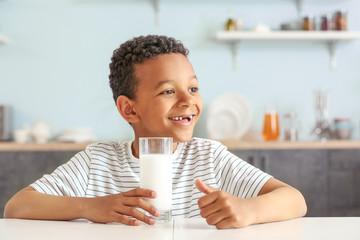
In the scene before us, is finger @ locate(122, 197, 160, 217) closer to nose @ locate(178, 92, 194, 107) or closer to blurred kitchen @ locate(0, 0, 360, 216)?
nose @ locate(178, 92, 194, 107)

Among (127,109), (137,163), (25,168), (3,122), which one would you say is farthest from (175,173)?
(3,122)

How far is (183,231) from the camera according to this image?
83 cm

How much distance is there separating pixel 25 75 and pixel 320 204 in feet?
7.14

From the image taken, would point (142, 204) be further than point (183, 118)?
No

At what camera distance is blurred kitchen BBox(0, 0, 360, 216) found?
3293mm

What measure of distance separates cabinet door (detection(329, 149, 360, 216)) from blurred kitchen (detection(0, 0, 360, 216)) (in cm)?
34

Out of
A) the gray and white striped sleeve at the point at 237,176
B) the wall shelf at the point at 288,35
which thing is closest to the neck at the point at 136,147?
the gray and white striped sleeve at the point at 237,176

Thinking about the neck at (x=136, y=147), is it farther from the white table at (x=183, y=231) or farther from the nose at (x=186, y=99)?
the white table at (x=183, y=231)

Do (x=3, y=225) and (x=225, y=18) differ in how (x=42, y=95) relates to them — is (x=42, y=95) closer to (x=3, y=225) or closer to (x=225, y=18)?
(x=225, y=18)

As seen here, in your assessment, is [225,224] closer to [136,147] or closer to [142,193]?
[142,193]

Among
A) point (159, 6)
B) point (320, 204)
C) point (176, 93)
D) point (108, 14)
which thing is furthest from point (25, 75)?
point (176, 93)

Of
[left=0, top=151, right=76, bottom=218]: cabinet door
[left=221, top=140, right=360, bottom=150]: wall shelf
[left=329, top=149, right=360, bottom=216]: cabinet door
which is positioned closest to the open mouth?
[left=221, top=140, right=360, bottom=150]: wall shelf

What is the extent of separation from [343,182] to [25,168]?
197cm

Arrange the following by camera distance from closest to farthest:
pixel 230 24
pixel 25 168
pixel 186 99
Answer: pixel 186 99, pixel 25 168, pixel 230 24
